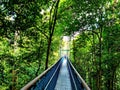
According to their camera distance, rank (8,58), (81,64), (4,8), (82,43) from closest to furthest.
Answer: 1. (4,8)
2. (8,58)
3. (82,43)
4. (81,64)

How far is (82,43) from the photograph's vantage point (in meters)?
24.7

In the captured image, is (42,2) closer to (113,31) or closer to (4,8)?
(4,8)

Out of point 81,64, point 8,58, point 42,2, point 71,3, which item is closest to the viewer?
point 8,58

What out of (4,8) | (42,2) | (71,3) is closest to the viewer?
(4,8)

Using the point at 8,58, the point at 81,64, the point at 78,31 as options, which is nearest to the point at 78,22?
the point at 78,31

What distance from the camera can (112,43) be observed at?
23.2 meters

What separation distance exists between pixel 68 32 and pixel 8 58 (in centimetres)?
1169

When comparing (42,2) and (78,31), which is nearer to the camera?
(42,2)

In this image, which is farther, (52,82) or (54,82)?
(54,82)

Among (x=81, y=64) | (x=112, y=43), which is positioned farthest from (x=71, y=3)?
(x=81, y=64)

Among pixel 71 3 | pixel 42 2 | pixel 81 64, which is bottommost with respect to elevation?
pixel 81 64

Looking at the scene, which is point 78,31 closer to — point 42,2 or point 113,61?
point 113,61

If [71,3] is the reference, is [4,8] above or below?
below

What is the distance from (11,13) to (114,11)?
14.2m
